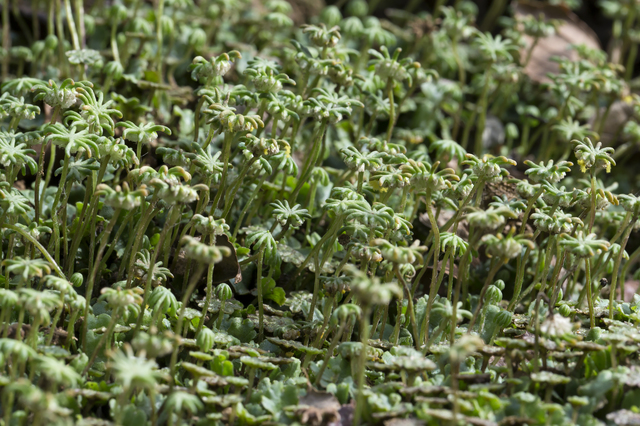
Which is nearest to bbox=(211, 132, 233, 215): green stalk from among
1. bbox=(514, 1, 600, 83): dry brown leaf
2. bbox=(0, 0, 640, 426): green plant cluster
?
bbox=(0, 0, 640, 426): green plant cluster

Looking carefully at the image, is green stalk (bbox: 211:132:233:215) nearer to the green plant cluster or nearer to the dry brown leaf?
the green plant cluster

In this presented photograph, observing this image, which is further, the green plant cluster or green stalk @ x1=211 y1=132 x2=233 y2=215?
green stalk @ x1=211 y1=132 x2=233 y2=215

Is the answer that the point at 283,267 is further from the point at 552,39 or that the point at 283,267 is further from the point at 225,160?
the point at 552,39

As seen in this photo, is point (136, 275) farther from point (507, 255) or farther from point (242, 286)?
point (507, 255)

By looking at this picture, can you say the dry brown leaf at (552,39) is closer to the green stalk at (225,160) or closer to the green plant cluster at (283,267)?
the green plant cluster at (283,267)

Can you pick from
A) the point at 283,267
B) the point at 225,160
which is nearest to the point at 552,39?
the point at 283,267

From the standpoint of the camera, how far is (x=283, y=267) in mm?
2949

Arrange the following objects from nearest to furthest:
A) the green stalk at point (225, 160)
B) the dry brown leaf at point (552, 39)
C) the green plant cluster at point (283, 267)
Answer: the green plant cluster at point (283, 267)
the green stalk at point (225, 160)
the dry brown leaf at point (552, 39)

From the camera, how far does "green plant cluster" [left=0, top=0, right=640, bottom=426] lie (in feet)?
6.34

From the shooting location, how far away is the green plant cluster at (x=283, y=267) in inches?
76.1

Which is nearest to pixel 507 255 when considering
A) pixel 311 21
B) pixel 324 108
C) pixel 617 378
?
pixel 617 378

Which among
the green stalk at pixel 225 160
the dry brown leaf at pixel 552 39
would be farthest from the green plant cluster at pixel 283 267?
the dry brown leaf at pixel 552 39

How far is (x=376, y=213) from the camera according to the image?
2279 millimetres

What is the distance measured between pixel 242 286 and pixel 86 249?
2.25ft
